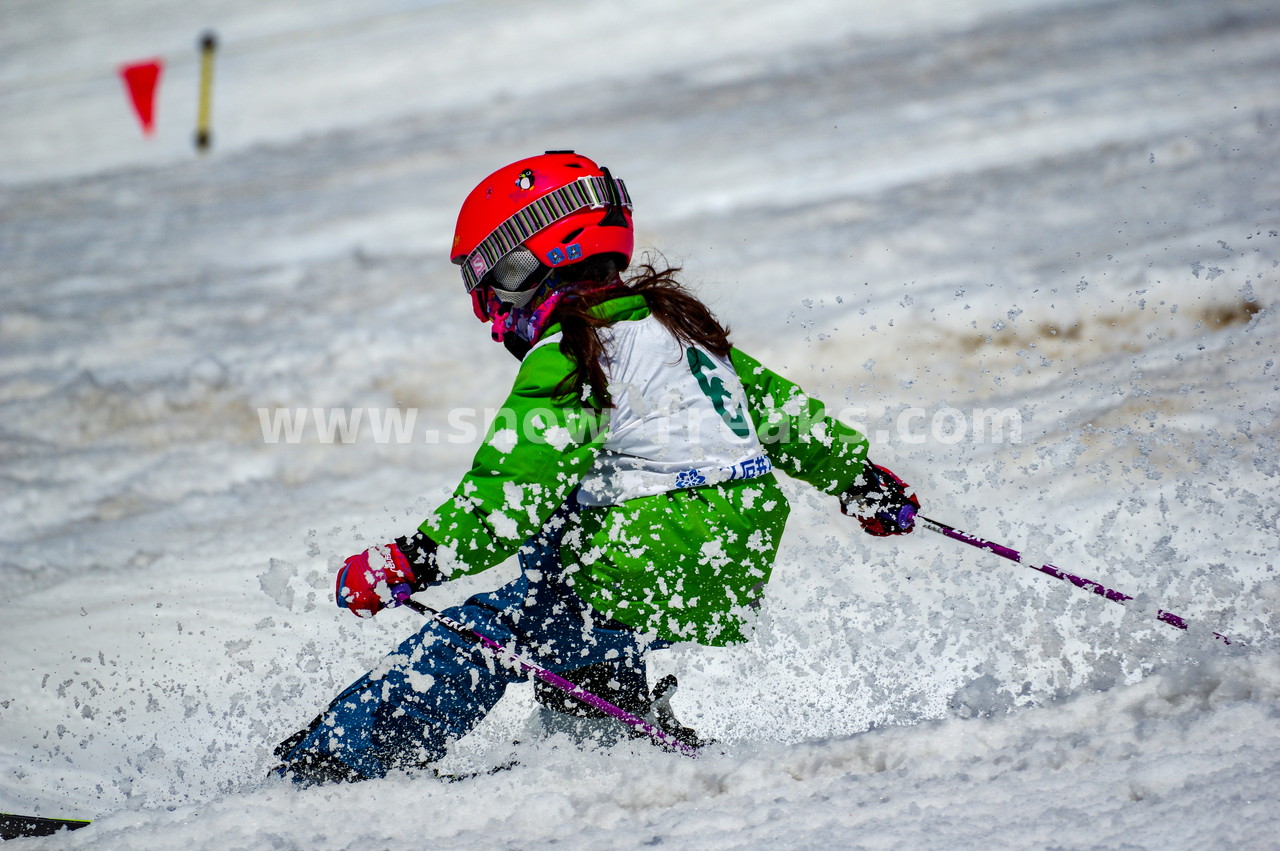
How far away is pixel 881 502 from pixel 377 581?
54.3 inches

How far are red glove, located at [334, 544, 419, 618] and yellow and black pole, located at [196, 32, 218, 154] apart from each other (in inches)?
382

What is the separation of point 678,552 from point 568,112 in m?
8.32

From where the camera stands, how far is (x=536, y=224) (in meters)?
2.56

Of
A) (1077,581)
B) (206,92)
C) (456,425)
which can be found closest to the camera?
(1077,581)

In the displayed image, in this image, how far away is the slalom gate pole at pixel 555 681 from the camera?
2.49 metres

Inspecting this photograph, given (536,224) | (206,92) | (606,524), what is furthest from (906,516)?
(206,92)

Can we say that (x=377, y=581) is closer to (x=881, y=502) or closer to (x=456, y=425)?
(x=881, y=502)

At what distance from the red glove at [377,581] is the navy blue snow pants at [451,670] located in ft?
1.10

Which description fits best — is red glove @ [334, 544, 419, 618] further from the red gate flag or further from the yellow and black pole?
the red gate flag

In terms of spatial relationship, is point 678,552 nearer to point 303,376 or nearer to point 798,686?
point 798,686

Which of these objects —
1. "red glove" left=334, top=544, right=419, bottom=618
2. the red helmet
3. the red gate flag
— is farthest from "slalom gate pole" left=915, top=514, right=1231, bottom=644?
Result: the red gate flag

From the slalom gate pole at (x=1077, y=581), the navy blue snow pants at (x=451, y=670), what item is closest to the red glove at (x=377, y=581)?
the navy blue snow pants at (x=451, y=670)

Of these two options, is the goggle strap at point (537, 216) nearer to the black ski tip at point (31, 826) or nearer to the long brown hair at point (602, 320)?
the long brown hair at point (602, 320)

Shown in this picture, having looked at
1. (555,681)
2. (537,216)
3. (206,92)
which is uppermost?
(206,92)
